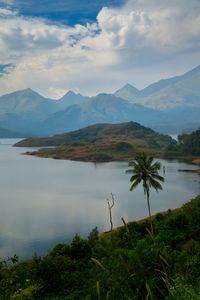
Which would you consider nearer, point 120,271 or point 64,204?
point 120,271

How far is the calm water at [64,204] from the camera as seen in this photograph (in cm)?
6316

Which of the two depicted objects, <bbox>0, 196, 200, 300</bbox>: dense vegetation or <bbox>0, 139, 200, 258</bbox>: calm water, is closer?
<bbox>0, 196, 200, 300</bbox>: dense vegetation

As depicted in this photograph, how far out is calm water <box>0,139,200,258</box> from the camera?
207 feet

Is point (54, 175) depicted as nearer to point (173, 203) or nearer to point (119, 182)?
point (119, 182)

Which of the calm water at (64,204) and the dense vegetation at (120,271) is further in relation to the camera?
the calm water at (64,204)

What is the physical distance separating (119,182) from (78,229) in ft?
226

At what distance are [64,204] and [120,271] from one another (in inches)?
2742

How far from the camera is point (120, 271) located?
24.9m

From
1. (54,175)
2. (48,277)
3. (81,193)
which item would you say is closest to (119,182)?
(81,193)

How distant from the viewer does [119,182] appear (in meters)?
135

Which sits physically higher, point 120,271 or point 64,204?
point 120,271

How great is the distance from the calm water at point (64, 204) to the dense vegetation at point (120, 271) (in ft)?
56.7

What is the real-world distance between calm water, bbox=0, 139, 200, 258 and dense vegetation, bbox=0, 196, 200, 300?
17.3 meters

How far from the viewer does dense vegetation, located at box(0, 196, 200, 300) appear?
2211cm
